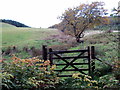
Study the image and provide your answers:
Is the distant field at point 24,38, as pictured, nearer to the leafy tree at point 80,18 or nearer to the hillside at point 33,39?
the hillside at point 33,39

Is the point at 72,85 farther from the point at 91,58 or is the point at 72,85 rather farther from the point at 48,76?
the point at 91,58

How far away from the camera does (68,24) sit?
2695cm

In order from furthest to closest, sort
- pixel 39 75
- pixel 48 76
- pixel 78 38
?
pixel 78 38 → pixel 48 76 → pixel 39 75

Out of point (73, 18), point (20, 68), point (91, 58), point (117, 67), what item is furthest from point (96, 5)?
point (20, 68)

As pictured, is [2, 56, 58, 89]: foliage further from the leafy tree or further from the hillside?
the leafy tree

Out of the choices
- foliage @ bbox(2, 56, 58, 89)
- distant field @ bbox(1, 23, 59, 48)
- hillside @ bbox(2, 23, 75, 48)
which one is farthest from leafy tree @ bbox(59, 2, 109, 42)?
foliage @ bbox(2, 56, 58, 89)

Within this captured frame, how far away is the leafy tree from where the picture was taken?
26.7 metres

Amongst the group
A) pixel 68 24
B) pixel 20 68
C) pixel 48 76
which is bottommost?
pixel 48 76

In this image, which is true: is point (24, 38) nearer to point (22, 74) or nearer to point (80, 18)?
point (80, 18)

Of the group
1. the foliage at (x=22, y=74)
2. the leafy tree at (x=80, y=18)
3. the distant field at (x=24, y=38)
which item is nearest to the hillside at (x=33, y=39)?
the distant field at (x=24, y=38)

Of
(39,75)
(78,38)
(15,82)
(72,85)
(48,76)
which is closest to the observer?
(15,82)

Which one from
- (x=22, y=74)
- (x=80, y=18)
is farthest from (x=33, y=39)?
(x=22, y=74)

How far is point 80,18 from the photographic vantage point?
1067 inches

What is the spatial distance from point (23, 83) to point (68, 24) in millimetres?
22855
